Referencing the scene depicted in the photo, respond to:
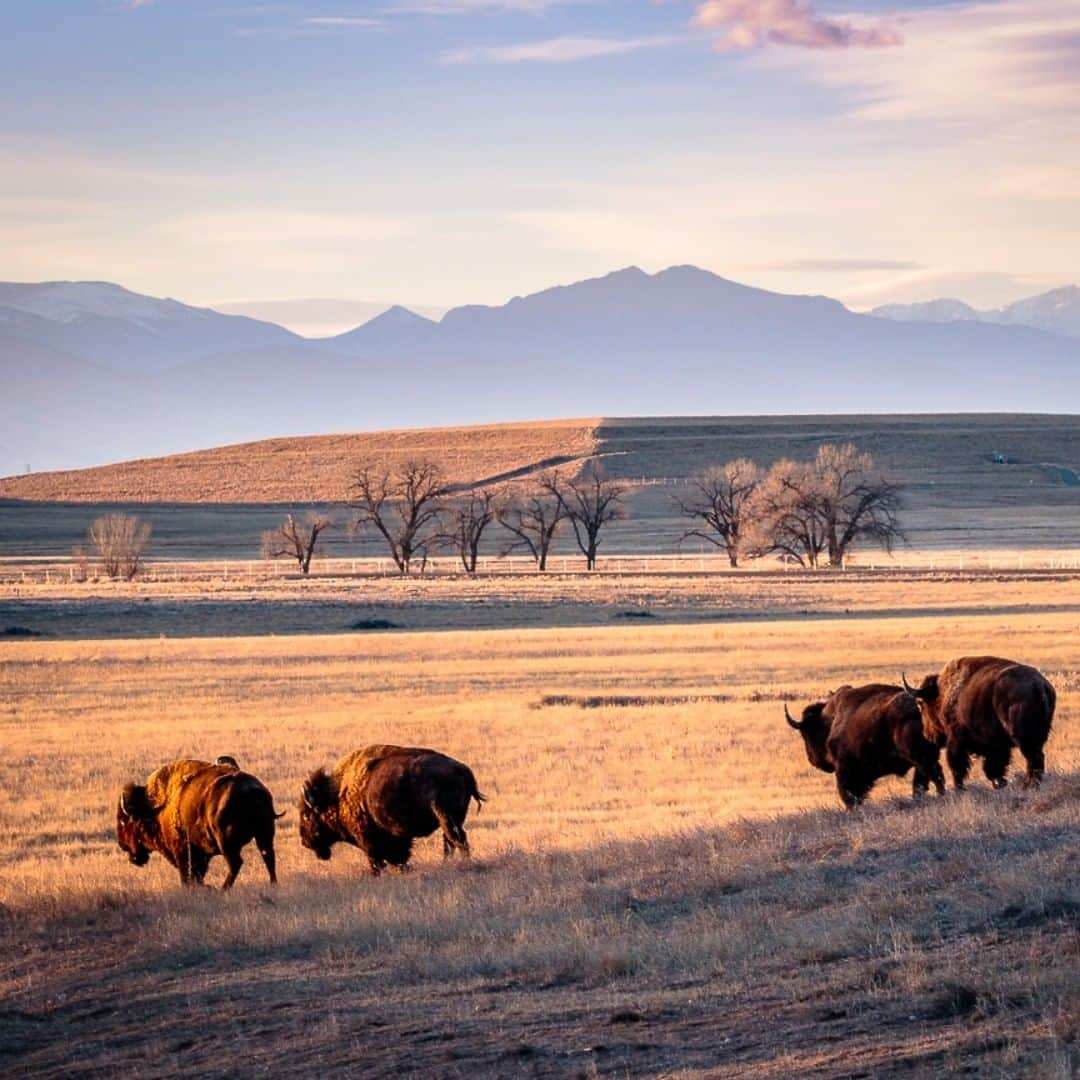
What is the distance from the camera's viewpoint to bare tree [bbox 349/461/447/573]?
290 ft

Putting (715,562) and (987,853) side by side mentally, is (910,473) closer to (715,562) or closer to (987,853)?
(715,562)

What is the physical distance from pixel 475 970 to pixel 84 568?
78.4 metres

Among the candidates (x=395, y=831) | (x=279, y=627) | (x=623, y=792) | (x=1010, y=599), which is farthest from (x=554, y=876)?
(x=1010, y=599)

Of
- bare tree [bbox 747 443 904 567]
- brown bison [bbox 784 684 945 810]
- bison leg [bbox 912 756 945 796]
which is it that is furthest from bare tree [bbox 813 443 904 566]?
bison leg [bbox 912 756 945 796]

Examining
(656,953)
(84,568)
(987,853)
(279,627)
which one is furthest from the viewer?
(84,568)

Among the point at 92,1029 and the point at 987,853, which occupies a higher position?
the point at 987,853

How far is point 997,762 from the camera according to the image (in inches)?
611

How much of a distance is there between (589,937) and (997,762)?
6.70 metres

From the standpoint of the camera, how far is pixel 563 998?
9.02 meters

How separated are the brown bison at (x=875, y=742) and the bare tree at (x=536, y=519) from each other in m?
67.5

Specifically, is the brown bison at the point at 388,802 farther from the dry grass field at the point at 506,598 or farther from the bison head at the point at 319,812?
the dry grass field at the point at 506,598

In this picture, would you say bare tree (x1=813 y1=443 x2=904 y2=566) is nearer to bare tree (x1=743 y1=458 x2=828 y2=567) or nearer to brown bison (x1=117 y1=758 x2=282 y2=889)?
bare tree (x1=743 y1=458 x2=828 y2=567)

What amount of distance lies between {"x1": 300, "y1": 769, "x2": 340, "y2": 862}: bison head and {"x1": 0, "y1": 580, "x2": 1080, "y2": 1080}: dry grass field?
324mm

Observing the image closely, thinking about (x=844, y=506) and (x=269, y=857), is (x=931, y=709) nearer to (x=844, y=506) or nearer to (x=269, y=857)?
(x=269, y=857)
